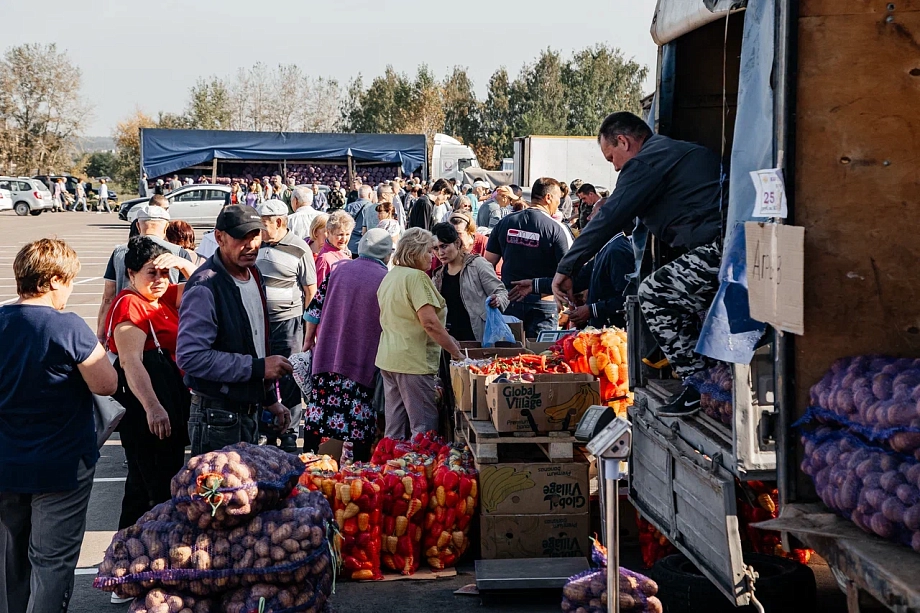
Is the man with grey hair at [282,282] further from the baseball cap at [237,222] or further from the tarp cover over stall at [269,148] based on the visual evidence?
the tarp cover over stall at [269,148]

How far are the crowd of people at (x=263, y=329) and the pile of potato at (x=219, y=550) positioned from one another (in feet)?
1.95

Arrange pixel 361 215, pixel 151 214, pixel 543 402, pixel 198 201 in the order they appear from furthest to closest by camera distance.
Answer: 1. pixel 198 201
2. pixel 361 215
3. pixel 151 214
4. pixel 543 402

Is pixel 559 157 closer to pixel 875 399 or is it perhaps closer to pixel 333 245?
pixel 333 245

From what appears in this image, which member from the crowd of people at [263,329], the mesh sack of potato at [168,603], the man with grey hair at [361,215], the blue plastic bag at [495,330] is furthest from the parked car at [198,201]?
the mesh sack of potato at [168,603]

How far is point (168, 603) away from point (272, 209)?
4.47 m

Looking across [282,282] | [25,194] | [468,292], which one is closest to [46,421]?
[282,282]

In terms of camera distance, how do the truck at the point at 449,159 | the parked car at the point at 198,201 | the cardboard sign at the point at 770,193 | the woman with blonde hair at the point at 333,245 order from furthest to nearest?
1. the truck at the point at 449,159
2. the parked car at the point at 198,201
3. the woman with blonde hair at the point at 333,245
4. the cardboard sign at the point at 770,193

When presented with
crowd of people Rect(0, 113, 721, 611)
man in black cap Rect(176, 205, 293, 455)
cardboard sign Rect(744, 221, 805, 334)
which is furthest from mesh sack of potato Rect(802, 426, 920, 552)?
man in black cap Rect(176, 205, 293, 455)

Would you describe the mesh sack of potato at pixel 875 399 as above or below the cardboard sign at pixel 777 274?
below

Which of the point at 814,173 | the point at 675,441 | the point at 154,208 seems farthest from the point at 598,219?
the point at 154,208

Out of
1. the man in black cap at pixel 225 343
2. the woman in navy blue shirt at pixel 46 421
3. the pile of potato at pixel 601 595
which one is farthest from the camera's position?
the man in black cap at pixel 225 343

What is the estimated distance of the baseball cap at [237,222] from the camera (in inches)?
204

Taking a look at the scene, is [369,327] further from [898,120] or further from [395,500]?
[898,120]

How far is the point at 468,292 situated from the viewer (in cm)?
815
